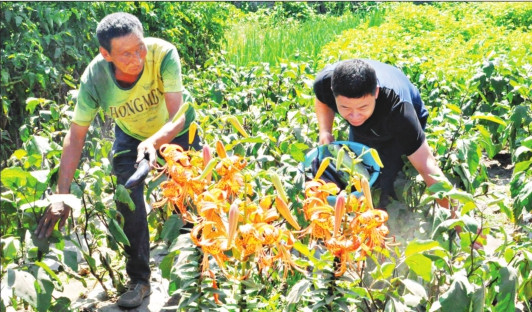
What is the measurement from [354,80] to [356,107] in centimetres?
12

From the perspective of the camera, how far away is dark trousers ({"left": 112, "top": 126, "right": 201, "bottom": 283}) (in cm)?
321

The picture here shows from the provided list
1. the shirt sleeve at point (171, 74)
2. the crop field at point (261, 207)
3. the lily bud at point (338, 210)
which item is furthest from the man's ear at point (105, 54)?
the lily bud at point (338, 210)

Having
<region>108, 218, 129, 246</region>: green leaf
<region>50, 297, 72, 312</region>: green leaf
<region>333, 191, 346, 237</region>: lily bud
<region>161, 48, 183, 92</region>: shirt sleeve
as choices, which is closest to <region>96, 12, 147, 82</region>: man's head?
<region>161, 48, 183, 92</region>: shirt sleeve

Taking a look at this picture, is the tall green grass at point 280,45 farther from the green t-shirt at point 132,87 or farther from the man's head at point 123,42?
the man's head at point 123,42

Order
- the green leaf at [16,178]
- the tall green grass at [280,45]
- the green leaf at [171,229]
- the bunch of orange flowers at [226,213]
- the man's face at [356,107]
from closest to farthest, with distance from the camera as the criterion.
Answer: the bunch of orange flowers at [226,213] < the green leaf at [16,178] < the green leaf at [171,229] < the man's face at [356,107] < the tall green grass at [280,45]

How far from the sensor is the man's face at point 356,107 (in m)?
2.53

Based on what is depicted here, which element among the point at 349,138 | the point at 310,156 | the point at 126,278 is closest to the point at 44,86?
the point at 126,278

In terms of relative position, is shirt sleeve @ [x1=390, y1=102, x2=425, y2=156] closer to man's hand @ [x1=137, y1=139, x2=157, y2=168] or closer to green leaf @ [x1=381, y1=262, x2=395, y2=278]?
green leaf @ [x1=381, y1=262, x2=395, y2=278]

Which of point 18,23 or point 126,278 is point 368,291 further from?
point 18,23

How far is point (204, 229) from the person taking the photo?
1.80 metres

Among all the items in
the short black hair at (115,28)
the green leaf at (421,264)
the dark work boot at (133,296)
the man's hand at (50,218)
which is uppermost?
the short black hair at (115,28)

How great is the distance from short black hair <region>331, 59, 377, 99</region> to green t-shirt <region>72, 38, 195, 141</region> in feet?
2.57

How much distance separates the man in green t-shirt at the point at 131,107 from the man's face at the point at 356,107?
0.63m

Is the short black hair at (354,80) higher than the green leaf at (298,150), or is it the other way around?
the short black hair at (354,80)
